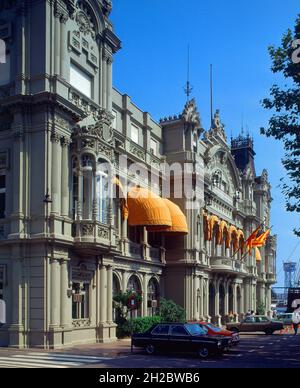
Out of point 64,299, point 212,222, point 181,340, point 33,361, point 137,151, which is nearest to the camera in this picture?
point 33,361

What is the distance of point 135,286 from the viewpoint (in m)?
39.2

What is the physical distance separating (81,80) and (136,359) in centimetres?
1615

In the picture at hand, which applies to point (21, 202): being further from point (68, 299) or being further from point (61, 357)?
point (61, 357)

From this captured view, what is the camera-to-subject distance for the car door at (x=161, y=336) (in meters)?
25.3

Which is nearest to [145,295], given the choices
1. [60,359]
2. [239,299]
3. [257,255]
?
[60,359]

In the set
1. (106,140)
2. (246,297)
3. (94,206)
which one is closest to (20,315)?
(94,206)

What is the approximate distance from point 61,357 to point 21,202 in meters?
8.31

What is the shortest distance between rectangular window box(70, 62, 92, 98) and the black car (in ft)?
46.1

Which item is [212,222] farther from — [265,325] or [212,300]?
[265,325]

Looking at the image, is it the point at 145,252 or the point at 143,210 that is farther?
the point at 145,252

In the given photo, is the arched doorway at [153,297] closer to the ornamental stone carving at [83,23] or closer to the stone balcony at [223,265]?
the stone balcony at [223,265]

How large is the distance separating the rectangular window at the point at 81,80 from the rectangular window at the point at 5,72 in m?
3.37

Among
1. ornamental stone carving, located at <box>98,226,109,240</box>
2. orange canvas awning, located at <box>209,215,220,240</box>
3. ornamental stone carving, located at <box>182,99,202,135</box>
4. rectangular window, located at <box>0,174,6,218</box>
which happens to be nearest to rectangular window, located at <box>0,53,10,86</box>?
rectangular window, located at <box>0,174,6,218</box>

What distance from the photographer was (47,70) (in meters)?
29.0
